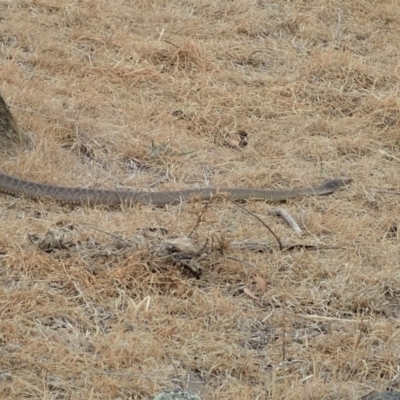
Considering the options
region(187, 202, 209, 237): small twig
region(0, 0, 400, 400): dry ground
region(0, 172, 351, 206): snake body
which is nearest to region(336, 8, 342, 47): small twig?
region(0, 0, 400, 400): dry ground

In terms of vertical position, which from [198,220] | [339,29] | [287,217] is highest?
[198,220]

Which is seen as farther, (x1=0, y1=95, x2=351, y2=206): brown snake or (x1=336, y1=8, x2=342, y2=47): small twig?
(x1=336, y1=8, x2=342, y2=47): small twig

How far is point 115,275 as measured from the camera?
190 inches

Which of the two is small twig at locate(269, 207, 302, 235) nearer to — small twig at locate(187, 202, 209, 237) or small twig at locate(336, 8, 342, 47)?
small twig at locate(187, 202, 209, 237)

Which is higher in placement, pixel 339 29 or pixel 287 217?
pixel 287 217

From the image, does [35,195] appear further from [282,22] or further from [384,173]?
[282,22]

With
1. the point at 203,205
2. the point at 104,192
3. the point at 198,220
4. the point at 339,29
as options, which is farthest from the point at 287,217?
the point at 339,29

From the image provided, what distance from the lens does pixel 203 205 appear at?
5750mm

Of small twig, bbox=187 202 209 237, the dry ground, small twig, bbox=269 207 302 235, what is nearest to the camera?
the dry ground

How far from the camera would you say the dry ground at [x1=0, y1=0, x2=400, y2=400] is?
4285 millimetres

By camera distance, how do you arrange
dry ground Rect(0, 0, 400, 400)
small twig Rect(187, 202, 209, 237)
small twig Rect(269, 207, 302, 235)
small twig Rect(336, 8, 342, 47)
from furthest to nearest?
1. small twig Rect(336, 8, 342, 47)
2. small twig Rect(269, 207, 302, 235)
3. small twig Rect(187, 202, 209, 237)
4. dry ground Rect(0, 0, 400, 400)

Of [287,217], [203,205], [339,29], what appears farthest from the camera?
[339,29]

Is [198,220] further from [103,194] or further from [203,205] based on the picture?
[103,194]

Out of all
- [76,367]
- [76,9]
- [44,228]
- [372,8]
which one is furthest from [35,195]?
[372,8]
